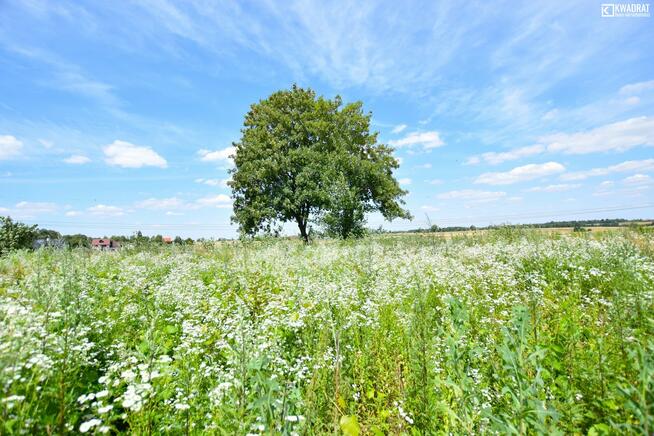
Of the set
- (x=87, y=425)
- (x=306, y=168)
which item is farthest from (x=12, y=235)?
(x=87, y=425)

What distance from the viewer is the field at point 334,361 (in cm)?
208

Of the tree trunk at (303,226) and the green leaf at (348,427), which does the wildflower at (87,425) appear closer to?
the green leaf at (348,427)

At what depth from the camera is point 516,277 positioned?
25.0ft

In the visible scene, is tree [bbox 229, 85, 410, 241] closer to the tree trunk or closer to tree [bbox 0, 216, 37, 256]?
the tree trunk

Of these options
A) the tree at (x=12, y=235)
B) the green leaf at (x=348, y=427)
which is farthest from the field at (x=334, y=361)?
the tree at (x=12, y=235)

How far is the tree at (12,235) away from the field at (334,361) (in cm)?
1580

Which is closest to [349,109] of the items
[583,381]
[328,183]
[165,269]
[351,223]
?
[328,183]

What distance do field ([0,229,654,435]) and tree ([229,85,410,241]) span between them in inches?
692

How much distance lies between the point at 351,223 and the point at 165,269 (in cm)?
1738

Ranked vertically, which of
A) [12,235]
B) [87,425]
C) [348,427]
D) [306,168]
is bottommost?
[348,427]

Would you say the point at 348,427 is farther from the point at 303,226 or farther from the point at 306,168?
the point at 303,226

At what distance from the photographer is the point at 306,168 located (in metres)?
25.3

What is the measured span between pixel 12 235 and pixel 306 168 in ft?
68.9

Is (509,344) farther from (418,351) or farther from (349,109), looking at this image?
(349,109)
